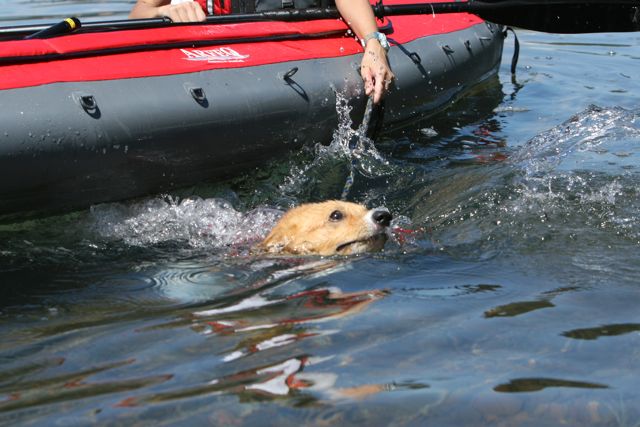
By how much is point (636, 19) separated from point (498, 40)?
1764 millimetres

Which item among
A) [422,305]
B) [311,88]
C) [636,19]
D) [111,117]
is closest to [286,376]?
[422,305]

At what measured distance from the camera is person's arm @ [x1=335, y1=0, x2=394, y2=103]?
559 cm

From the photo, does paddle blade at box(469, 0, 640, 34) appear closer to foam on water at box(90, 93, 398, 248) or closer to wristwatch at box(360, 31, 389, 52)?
wristwatch at box(360, 31, 389, 52)

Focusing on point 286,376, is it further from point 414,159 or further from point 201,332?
point 414,159

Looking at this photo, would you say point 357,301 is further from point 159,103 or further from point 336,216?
point 159,103

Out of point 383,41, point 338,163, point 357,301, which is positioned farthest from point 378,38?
point 357,301

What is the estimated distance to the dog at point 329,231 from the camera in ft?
14.0

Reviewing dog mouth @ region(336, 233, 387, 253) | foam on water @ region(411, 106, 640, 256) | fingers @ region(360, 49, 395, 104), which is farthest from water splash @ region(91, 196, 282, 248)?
fingers @ region(360, 49, 395, 104)

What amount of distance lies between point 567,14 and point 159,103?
3.74 meters

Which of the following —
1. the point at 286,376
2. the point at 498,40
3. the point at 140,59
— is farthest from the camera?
the point at 498,40

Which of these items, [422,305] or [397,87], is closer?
[422,305]

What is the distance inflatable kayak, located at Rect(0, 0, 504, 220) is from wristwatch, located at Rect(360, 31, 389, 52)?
0.09 m

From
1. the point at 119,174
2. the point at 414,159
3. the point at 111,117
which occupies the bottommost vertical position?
the point at 414,159

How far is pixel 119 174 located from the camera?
4.56m
